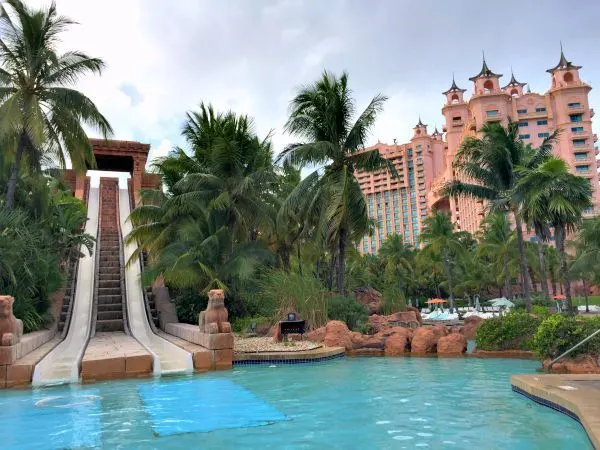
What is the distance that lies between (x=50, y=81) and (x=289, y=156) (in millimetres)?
7536

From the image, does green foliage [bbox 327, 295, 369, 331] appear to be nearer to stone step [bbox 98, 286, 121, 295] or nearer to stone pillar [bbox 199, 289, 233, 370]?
stone pillar [bbox 199, 289, 233, 370]

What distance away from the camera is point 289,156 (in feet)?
56.4

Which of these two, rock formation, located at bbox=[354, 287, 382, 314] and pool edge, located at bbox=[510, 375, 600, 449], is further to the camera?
rock formation, located at bbox=[354, 287, 382, 314]

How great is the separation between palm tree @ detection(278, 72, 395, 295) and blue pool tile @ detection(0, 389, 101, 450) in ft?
33.4

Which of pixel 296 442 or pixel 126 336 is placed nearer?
pixel 296 442

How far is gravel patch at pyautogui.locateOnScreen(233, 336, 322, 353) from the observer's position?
1160 cm

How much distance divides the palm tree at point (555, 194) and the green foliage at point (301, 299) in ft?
29.1

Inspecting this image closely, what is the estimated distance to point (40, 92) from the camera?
1409 centimetres

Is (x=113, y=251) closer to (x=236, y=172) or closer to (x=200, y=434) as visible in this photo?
(x=236, y=172)

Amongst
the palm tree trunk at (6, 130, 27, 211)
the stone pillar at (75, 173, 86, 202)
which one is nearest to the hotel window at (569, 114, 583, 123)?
the stone pillar at (75, 173, 86, 202)

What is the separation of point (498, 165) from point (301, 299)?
35.6 ft

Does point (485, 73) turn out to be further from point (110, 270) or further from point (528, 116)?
point (110, 270)

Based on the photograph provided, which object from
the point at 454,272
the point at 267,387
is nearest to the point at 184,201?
the point at 267,387

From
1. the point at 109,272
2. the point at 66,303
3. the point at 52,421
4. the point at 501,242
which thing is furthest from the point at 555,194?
the point at 501,242
